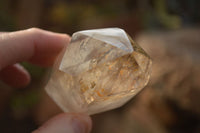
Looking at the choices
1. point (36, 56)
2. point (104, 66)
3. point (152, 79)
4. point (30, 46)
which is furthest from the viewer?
point (152, 79)

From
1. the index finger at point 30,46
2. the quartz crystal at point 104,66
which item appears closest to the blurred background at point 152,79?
the quartz crystal at point 104,66

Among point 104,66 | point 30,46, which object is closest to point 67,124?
point 104,66

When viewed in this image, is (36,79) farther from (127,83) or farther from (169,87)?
(127,83)

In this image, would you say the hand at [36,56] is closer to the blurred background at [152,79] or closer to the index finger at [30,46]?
the index finger at [30,46]

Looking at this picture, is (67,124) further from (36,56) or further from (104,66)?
(36,56)

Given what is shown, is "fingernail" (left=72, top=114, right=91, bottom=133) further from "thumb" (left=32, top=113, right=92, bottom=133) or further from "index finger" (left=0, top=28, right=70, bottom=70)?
"index finger" (left=0, top=28, right=70, bottom=70)

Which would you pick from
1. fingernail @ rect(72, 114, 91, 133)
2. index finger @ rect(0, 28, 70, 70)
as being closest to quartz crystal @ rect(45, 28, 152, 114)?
fingernail @ rect(72, 114, 91, 133)

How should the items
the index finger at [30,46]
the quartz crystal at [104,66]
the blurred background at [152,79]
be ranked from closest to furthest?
1. the quartz crystal at [104,66]
2. the index finger at [30,46]
3. the blurred background at [152,79]
